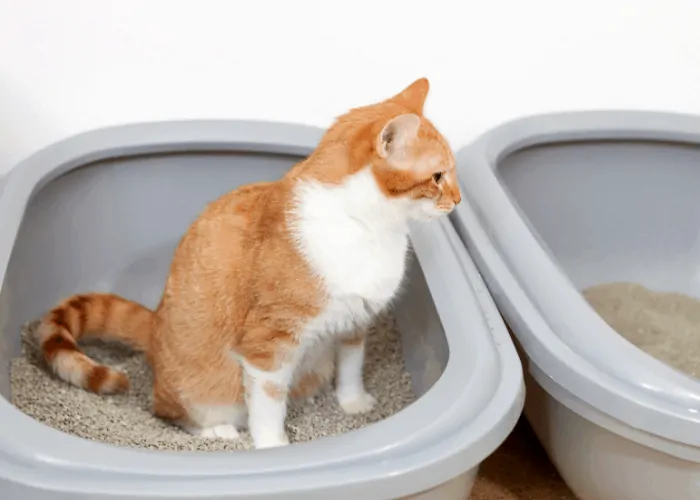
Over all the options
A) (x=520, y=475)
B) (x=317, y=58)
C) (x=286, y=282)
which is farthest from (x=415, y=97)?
(x=520, y=475)

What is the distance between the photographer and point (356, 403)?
1.23 metres

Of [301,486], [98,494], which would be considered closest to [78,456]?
[98,494]

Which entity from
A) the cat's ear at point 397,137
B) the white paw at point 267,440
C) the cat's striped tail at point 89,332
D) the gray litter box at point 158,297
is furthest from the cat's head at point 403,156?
the cat's striped tail at point 89,332

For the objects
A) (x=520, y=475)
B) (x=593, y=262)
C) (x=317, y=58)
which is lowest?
(x=520, y=475)

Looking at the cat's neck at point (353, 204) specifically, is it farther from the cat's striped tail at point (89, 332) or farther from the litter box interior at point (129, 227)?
the cat's striped tail at point (89, 332)

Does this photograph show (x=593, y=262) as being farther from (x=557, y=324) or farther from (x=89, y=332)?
(x=89, y=332)

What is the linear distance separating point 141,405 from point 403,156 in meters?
0.60

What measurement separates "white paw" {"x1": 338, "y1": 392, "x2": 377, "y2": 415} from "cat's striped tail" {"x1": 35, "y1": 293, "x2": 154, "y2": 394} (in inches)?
12.8

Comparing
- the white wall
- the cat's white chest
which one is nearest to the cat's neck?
→ the cat's white chest

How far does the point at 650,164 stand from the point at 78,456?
121cm

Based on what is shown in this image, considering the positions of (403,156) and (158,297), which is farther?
(158,297)

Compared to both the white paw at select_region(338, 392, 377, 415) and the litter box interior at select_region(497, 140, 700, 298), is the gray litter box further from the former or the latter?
the litter box interior at select_region(497, 140, 700, 298)

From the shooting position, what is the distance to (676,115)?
156 cm

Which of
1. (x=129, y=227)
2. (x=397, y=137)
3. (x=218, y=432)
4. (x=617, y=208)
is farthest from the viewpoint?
(x=617, y=208)
